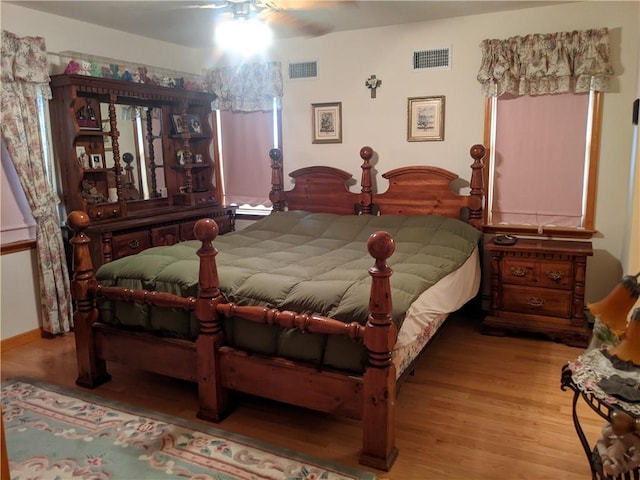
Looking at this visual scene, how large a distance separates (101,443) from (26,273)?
1.94m

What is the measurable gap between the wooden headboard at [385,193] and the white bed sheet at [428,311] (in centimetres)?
74

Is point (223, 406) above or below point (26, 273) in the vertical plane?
below

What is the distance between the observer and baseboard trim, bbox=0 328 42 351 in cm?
365

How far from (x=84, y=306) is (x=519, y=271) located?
2.93 m

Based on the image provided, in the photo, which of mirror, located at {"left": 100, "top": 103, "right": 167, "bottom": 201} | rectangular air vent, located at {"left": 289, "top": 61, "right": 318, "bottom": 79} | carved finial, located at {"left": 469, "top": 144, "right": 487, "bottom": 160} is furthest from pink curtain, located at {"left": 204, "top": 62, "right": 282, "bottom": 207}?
carved finial, located at {"left": 469, "top": 144, "right": 487, "bottom": 160}

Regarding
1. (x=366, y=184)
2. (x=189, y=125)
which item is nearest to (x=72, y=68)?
(x=189, y=125)

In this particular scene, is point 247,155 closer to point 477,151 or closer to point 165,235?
point 165,235

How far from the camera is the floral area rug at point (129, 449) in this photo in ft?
7.23

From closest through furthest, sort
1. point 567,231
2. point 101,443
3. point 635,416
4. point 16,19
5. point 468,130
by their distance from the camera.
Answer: point 635,416 → point 101,443 → point 16,19 → point 567,231 → point 468,130

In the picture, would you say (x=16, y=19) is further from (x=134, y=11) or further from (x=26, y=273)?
(x=26, y=273)

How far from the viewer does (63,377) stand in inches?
125

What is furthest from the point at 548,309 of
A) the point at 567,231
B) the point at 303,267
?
the point at 303,267

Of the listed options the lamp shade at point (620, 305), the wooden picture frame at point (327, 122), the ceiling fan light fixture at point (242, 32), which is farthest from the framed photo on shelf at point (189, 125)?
the lamp shade at point (620, 305)

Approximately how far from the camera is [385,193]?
4434mm
